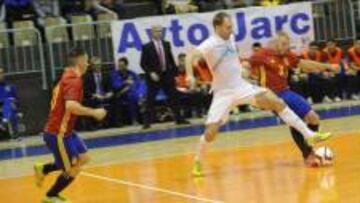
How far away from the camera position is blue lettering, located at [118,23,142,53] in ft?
63.6

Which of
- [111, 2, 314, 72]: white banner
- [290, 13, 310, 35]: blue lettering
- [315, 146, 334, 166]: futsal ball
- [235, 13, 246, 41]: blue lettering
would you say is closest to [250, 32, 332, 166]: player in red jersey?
[315, 146, 334, 166]: futsal ball

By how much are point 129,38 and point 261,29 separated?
3121 millimetres

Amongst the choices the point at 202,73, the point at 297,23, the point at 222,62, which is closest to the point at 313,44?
the point at 297,23

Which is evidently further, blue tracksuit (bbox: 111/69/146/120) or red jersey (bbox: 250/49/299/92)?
blue tracksuit (bbox: 111/69/146/120)

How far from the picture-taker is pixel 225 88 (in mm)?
11594

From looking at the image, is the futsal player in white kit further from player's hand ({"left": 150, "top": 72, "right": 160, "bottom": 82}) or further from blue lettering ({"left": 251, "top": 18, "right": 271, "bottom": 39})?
blue lettering ({"left": 251, "top": 18, "right": 271, "bottom": 39})

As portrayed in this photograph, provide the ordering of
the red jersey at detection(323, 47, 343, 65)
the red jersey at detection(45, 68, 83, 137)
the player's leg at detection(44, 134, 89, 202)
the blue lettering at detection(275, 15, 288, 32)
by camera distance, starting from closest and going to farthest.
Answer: the red jersey at detection(45, 68, 83, 137) < the player's leg at detection(44, 134, 89, 202) < the red jersey at detection(323, 47, 343, 65) < the blue lettering at detection(275, 15, 288, 32)

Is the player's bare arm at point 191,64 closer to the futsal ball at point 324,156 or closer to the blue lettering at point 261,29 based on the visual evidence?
the futsal ball at point 324,156

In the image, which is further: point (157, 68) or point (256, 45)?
point (256, 45)

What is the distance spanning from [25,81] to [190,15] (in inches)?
156

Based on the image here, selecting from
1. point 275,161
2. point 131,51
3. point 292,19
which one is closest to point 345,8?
point 292,19

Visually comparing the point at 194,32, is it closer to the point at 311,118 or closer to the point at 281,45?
the point at 281,45

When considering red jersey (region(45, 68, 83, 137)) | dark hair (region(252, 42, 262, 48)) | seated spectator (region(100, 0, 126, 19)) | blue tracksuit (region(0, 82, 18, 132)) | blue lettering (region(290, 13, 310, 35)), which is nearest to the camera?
red jersey (region(45, 68, 83, 137))

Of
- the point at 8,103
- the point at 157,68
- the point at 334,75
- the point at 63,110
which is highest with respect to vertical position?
the point at 63,110
